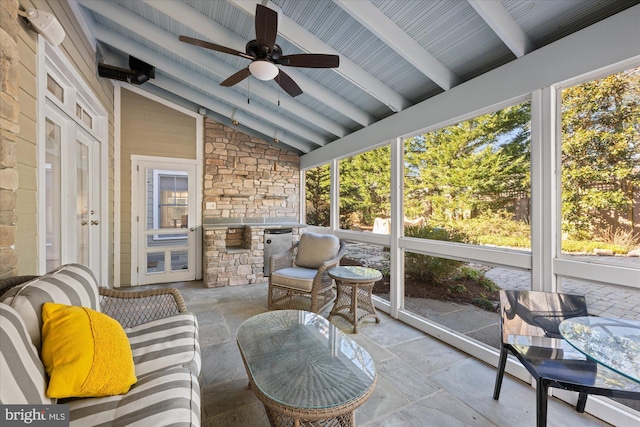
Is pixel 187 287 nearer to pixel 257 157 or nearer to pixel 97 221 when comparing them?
pixel 97 221

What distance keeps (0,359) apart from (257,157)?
4.80 metres

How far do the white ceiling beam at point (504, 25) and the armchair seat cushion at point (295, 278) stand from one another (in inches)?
107

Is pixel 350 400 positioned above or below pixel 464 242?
below

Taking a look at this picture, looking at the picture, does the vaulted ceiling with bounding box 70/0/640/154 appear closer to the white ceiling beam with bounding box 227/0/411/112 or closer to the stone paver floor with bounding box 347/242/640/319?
the white ceiling beam with bounding box 227/0/411/112

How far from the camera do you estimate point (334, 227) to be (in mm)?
4656

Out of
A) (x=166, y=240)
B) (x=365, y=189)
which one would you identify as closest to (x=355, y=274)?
(x=365, y=189)

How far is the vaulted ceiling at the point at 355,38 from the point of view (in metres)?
1.92

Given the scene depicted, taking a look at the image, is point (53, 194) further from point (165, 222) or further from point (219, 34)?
point (165, 222)

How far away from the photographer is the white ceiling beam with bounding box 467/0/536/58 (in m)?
1.79

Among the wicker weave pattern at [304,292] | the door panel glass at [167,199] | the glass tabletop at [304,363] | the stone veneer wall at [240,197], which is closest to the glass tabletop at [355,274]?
the wicker weave pattern at [304,292]

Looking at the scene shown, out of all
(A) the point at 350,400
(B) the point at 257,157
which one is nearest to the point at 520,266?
(A) the point at 350,400

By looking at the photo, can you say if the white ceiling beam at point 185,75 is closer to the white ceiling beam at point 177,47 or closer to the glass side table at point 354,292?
the white ceiling beam at point 177,47

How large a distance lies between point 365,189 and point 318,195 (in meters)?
1.42

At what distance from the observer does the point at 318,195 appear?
5.30 meters
